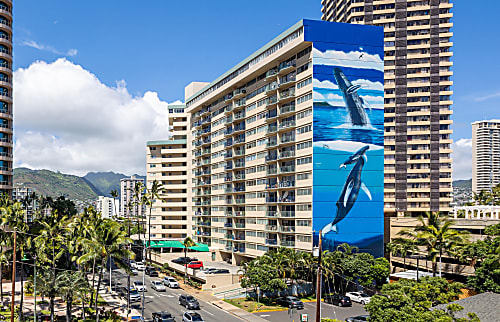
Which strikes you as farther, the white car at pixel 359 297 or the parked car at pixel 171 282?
the parked car at pixel 171 282

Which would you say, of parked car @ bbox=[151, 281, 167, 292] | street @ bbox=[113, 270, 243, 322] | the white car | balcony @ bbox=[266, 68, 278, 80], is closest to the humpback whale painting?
the white car

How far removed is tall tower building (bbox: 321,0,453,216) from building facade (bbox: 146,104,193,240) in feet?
193

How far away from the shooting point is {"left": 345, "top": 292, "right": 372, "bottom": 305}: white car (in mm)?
70875

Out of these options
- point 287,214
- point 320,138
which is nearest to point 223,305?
point 287,214

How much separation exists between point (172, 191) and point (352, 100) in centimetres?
7425

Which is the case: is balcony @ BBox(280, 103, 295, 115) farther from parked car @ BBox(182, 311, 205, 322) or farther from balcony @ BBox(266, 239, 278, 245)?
parked car @ BBox(182, 311, 205, 322)

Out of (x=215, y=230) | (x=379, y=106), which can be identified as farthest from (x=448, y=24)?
(x=215, y=230)

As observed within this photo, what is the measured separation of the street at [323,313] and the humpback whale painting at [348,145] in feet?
40.7

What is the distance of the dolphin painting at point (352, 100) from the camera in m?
81.2

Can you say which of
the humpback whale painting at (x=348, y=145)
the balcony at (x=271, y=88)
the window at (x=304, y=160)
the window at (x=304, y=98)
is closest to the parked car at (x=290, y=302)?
the humpback whale painting at (x=348, y=145)

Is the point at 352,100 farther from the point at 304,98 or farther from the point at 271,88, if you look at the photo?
the point at 271,88

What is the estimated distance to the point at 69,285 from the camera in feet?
184

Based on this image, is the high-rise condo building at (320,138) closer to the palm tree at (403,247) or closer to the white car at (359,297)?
the palm tree at (403,247)

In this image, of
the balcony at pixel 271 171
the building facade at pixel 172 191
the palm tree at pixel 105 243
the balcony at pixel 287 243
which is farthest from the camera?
the building facade at pixel 172 191
